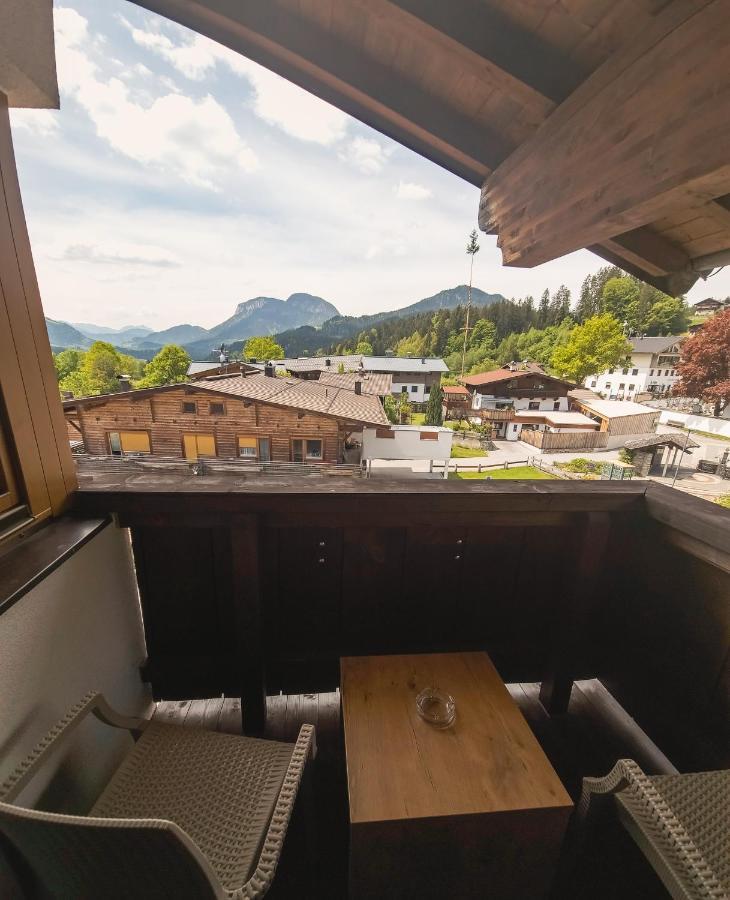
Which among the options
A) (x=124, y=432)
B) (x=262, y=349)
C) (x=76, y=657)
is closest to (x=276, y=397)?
(x=124, y=432)

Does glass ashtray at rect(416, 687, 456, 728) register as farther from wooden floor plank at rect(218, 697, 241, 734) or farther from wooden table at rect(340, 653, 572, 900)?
wooden floor plank at rect(218, 697, 241, 734)

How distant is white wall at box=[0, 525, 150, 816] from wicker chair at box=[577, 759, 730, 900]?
130 centimetres

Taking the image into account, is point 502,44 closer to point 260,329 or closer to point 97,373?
point 97,373

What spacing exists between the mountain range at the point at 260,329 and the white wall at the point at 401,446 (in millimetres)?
5614

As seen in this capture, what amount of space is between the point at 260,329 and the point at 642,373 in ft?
150

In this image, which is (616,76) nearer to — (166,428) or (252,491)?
(252,491)

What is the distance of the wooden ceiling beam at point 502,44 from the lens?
0.91 m

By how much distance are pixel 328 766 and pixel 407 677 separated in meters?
0.46

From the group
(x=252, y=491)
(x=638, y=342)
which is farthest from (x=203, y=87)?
(x=638, y=342)

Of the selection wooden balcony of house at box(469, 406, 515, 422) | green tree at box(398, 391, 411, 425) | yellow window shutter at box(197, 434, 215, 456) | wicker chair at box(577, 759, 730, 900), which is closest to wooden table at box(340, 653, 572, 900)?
wicker chair at box(577, 759, 730, 900)

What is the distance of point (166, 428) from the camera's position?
841cm

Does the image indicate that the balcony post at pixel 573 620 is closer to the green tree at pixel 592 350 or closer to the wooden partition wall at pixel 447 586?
the wooden partition wall at pixel 447 586

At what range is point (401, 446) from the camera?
8656 mm

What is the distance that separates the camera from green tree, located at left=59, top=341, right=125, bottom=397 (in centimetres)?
823
